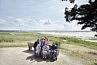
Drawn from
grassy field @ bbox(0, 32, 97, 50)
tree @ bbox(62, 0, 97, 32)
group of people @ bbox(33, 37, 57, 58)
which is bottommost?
grassy field @ bbox(0, 32, 97, 50)

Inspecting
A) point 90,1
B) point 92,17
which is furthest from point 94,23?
point 90,1

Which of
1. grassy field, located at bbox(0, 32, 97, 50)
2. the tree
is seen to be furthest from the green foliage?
grassy field, located at bbox(0, 32, 97, 50)

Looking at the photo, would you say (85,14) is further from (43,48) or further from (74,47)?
(74,47)

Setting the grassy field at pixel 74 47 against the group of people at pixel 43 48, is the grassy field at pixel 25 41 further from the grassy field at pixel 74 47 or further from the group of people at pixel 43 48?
the group of people at pixel 43 48

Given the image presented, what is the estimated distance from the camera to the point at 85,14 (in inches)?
671

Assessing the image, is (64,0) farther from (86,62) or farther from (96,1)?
(86,62)

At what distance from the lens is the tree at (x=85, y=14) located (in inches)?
658

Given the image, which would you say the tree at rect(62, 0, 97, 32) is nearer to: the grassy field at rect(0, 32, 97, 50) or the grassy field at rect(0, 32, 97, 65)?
the grassy field at rect(0, 32, 97, 65)

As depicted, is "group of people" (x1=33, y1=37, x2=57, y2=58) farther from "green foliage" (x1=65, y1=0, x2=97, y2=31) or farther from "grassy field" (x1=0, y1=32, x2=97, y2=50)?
"grassy field" (x1=0, y1=32, x2=97, y2=50)

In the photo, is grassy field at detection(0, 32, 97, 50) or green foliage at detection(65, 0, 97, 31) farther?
grassy field at detection(0, 32, 97, 50)

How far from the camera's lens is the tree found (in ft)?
54.8

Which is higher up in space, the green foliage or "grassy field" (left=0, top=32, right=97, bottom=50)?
the green foliage

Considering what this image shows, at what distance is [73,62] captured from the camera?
683 inches

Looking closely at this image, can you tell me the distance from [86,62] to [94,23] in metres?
3.19
